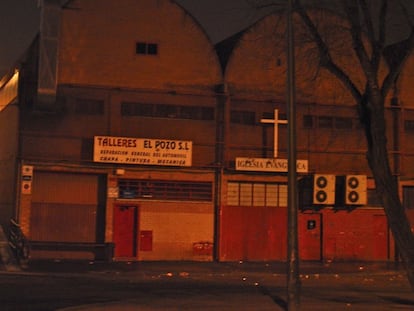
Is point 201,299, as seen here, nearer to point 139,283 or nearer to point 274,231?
point 139,283

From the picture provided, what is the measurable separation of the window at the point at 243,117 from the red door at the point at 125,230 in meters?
5.52

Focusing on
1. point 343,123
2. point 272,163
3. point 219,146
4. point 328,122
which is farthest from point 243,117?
point 343,123

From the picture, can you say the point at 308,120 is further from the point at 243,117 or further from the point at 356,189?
the point at 356,189

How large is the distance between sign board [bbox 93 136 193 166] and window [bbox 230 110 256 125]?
235 centimetres

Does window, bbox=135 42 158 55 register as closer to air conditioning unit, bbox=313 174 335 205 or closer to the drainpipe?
the drainpipe

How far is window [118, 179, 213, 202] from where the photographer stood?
3052 centimetres

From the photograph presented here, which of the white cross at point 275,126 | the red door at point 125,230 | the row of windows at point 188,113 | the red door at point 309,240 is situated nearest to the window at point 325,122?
the row of windows at point 188,113

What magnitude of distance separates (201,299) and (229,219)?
1375cm

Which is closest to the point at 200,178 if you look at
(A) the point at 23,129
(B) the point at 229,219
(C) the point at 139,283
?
(B) the point at 229,219

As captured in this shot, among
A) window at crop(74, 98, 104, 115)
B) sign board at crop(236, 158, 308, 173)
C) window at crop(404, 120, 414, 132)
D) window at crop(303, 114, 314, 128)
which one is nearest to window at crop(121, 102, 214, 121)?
window at crop(74, 98, 104, 115)

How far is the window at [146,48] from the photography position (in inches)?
1216

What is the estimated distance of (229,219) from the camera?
3155 centimetres

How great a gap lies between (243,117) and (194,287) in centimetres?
1178

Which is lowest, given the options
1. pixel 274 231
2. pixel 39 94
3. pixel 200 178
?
pixel 274 231
